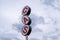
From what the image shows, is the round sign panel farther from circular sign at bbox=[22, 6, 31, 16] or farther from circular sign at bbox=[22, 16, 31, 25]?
circular sign at bbox=[22, 6, 31, 16]

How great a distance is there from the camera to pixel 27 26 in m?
79.2

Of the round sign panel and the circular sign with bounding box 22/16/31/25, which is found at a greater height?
the circular sign with bounding box 22/16/31/25

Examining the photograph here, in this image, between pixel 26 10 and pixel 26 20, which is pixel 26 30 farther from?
pixel 26 10

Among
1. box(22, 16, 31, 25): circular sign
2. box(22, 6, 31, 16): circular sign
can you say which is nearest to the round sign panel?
box(22, 16, 31, 25): circular sign

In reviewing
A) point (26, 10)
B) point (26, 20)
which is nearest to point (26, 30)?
point (26, 20)

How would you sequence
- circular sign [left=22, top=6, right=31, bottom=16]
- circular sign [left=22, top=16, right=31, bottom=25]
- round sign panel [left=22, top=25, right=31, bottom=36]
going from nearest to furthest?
round sign panel [left=22, top=25, right=31, bottom=36]
circular sign [left=22, top=16, right=31, bottom=25]
circular sign [left=22, top=6, right=31, bottom=16]

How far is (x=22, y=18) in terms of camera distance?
8119 centimetres

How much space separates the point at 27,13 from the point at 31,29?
12.9 ft

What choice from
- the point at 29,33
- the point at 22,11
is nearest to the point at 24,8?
the point at 22,11

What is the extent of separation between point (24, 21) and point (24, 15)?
4.58 feet

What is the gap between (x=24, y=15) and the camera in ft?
266

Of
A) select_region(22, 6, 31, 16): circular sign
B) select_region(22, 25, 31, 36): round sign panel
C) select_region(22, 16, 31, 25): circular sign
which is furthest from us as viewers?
select_region(22, 6, 31, 16): circular sign

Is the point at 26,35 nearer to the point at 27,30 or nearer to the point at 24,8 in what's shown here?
the point at 27,30

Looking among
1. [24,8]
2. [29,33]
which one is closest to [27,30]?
[29,33]
